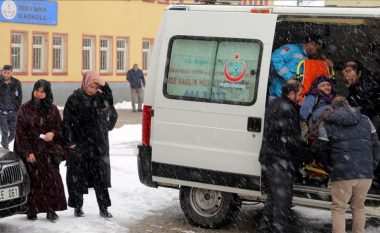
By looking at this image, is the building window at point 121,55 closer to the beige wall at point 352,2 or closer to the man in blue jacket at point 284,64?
the beige wall at point 352,2

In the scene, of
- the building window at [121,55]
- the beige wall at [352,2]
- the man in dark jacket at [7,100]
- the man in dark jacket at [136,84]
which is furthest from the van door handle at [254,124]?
the building window at [121,55]

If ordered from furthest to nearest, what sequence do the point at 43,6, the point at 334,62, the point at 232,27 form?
the point at 43,6 → the point at 334,62 → the point at 232,27

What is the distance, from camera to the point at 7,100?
13789 millimetres

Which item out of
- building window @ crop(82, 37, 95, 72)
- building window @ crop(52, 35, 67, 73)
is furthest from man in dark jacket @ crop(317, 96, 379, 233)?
building window @ crop(82, 37, 95, 72)

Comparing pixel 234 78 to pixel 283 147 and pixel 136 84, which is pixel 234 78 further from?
pixel 136 84

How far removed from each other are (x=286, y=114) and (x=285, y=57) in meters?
1.01

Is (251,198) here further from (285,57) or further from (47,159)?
(47,159)

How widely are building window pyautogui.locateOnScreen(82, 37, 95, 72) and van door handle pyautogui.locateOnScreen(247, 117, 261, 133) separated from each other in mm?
21539

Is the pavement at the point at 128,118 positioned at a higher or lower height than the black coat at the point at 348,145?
lower

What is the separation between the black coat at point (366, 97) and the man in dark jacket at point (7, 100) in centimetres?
727

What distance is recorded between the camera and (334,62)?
10125 millimetres

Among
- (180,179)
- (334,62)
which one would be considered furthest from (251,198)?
(334,62)

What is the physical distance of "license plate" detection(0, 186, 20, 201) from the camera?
7.49 meters

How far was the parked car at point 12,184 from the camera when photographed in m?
7.52
